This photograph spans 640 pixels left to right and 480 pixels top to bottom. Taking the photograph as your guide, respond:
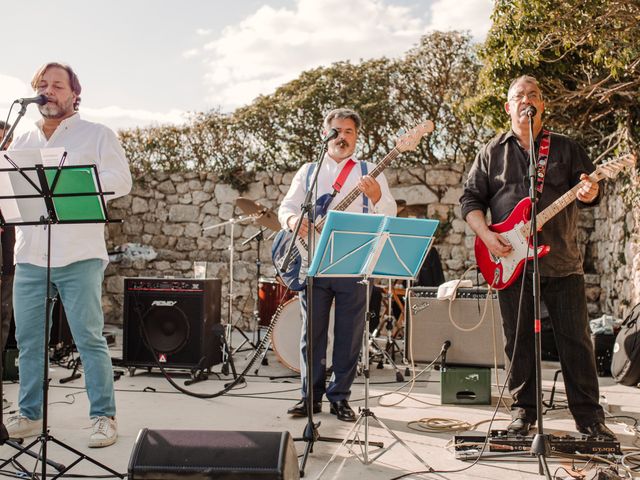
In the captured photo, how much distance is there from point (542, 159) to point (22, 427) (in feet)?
10.2

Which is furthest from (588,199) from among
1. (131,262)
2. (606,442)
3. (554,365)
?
(131,262)

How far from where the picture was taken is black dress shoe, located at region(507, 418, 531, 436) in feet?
11.3

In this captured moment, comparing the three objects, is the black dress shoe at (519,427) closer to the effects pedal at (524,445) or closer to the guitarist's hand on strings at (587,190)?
→ the effects pedal at (524,445)

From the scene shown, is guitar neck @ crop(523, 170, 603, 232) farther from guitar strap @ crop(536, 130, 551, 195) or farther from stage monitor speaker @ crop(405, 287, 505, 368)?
stage monitor speaker @ crop(405, 287, 505, 368)

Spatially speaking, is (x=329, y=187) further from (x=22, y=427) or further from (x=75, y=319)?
(x=22, y=427)

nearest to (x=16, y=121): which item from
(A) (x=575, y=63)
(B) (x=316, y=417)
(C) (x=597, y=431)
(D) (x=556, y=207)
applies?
(B) (x=316, y=417)

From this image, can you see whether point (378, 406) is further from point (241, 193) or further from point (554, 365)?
point (241, 193)

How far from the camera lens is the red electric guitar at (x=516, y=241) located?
3.32 m

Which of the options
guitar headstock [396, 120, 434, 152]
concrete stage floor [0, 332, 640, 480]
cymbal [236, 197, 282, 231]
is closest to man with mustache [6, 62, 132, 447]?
concrete stage floor [0, 332, 640, 480]

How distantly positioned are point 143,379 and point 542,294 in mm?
3539

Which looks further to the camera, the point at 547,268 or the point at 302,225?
the point at 302,225

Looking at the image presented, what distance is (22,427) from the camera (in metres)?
3.51

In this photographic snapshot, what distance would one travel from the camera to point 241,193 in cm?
991

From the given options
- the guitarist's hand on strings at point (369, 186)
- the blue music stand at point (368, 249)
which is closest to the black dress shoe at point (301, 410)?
the blue music stand at point (368, 249)
